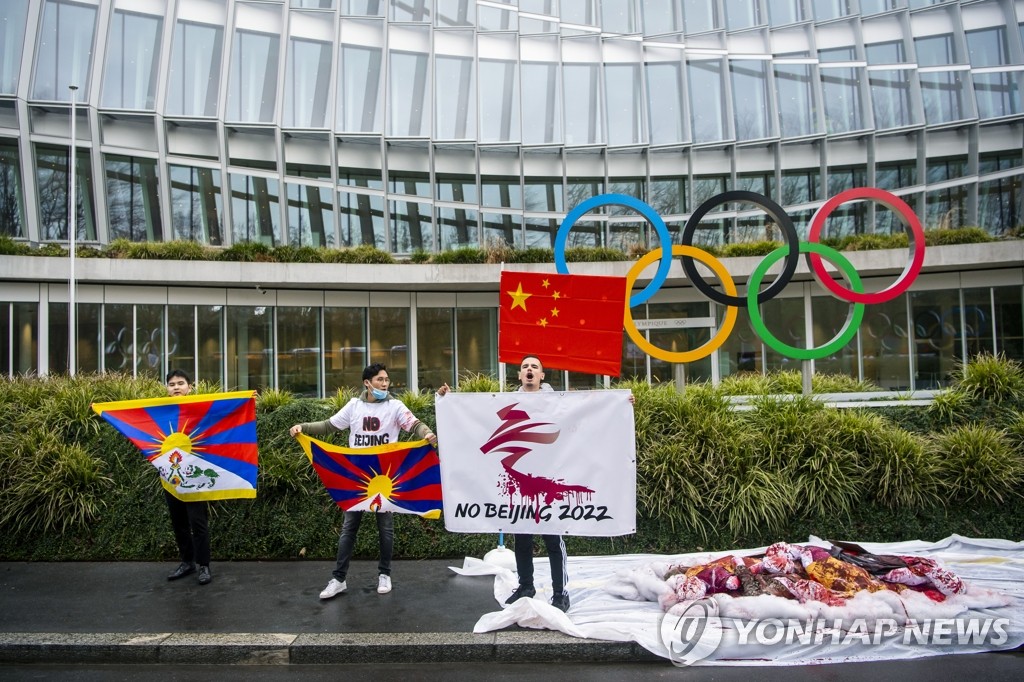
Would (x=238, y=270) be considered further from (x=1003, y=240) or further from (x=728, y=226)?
(x=1003, y=240)

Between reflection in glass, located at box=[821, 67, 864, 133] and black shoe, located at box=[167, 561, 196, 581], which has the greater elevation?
reflection in glass, located at box=[821, 67, 864, 133]

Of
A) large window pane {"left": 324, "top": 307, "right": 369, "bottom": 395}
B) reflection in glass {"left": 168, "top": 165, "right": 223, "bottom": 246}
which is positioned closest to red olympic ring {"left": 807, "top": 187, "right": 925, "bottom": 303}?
large window pane {"left": 324, "top": 307, "right": 369, "bottom": 395}

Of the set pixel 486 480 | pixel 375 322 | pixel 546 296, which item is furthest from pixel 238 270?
pixel 486 480

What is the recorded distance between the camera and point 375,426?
6891 millimetres

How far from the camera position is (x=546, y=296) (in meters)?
8.05

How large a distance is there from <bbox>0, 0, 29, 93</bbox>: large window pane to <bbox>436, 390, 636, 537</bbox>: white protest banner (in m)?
22.7

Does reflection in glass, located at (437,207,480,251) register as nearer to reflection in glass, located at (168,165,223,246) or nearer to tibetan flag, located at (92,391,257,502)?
reflection in glass, located at (168,165,223,246)

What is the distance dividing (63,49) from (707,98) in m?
21.6

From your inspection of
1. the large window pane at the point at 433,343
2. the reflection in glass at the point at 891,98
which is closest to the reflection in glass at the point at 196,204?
the large window pane at the point at 433,343

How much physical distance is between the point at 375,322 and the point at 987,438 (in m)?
18.2

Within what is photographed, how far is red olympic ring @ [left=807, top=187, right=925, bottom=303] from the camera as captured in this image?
1085 cm

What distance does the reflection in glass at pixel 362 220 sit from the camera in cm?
2469

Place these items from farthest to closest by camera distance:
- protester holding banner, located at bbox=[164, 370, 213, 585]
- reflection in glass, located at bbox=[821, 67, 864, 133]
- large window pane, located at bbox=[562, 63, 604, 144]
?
reflection in glass, located at bbox=[821, 67, 864, 133]
large window pane, located at bbox=[562, 63, 604, 144]
protester holding banner, located at bbox=[164, 370, 213, 585]

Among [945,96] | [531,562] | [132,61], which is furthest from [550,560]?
[945,96]
